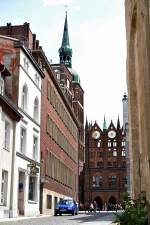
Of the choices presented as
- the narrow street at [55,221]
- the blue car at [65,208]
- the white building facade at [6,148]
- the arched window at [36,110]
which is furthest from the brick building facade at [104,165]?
the white building facade at [6,148]

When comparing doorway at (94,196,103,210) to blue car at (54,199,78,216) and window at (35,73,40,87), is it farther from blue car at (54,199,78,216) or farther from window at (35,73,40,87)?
window at (35,73,40,87)

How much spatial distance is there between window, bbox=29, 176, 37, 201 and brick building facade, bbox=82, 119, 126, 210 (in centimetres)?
6907

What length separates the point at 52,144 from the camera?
4947 cm

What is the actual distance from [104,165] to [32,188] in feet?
251

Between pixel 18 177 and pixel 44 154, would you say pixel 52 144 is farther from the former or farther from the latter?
pixel 18 177

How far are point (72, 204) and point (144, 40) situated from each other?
1487 inches

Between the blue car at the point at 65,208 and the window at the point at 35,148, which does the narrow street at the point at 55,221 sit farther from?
the blue car at the point at 65,208

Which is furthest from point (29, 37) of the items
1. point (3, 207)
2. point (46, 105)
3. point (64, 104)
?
point (3, 207)

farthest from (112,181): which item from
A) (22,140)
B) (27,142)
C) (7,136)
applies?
(7,136)

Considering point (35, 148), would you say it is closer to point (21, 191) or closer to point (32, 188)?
point (32, 188)

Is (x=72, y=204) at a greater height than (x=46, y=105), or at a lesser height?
lesser

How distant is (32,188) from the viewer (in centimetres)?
3847

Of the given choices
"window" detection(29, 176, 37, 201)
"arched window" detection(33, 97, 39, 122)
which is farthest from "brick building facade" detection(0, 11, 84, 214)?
"arched window" detection(33, 97, 39, 122)

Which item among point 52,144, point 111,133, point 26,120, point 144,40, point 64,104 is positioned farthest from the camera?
point 111,133
